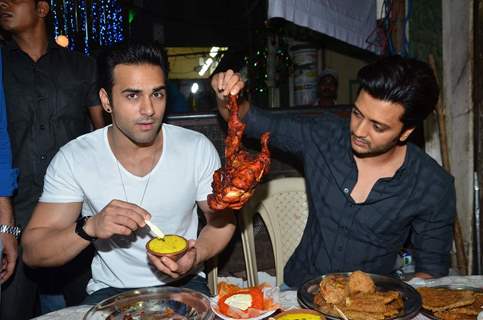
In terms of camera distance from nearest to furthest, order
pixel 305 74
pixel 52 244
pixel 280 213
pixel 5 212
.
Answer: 1. pixel 52 244
2. pixel 5 212
3. pixel 280 213
4. pixel 305 74

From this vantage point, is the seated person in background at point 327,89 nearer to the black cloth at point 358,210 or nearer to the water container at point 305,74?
the water container at point 305,74

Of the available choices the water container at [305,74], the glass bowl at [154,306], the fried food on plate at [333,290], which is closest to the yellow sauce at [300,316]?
the fried food on plate at [333,290]

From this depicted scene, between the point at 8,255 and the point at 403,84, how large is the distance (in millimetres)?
2802

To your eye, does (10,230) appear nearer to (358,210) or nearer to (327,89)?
(358,210)

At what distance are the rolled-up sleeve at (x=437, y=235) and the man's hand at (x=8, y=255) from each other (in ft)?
8.98

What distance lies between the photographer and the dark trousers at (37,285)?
3.14 metres

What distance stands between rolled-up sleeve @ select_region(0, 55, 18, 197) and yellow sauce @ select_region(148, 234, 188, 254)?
5.08 ft

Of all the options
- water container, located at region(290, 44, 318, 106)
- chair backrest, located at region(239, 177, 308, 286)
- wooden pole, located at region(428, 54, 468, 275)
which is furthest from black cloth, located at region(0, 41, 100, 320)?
water container, located at region(290, 44, 318, 106)

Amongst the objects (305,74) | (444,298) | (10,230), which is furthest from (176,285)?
(305,74)

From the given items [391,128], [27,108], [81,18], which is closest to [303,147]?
[391,128]

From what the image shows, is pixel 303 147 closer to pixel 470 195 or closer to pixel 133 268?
pixel 133 268

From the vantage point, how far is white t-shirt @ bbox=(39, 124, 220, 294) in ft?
8.96

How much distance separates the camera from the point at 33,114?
3316 mm

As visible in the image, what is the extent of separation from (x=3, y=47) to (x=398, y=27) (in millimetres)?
3991
